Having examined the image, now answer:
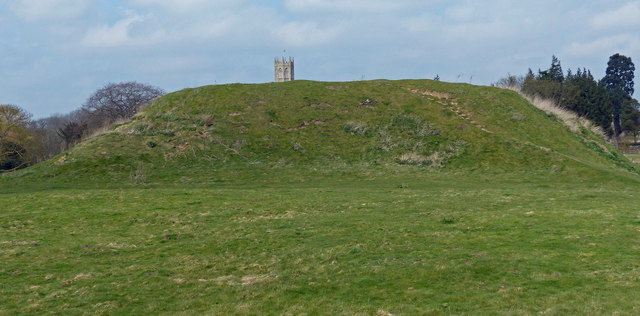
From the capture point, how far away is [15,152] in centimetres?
6912

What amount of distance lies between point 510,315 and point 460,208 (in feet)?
49.6

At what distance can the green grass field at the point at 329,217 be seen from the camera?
530 inches

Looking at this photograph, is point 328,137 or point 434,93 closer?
point 328,137

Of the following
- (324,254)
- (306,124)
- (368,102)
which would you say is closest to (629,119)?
(368,102)

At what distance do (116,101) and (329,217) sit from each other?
87.3 metres

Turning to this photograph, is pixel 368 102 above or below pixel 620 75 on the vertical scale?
below

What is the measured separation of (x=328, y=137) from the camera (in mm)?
54094

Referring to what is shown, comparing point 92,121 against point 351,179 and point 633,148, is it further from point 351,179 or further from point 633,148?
point 633,148

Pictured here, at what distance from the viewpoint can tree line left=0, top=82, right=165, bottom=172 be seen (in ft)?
226

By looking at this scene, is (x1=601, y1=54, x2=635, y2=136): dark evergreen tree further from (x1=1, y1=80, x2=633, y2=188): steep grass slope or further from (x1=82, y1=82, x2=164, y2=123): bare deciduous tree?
(x1=82, y1=82, x2=164, y2=123): bare deciduous tree

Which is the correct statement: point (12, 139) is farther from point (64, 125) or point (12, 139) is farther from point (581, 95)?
point (581, 95)

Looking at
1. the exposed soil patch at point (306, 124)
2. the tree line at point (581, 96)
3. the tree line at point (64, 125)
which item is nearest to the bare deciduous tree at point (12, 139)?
the tree line at point (64, 125)

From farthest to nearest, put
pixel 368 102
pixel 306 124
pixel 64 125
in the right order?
pixel 64 125
pixel 368 102
pixel 306 124

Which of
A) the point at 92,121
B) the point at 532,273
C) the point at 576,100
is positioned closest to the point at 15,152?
the point at 92,121
